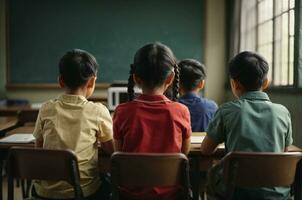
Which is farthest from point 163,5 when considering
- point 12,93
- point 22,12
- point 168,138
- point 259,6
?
point 168,138

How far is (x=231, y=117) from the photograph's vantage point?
1.64 metres

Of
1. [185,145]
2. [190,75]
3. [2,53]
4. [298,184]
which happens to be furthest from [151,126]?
[2,53]

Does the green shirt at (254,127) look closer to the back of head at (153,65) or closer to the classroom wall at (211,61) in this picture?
the back of head at (153,65)

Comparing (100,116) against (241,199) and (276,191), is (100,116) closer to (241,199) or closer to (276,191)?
(241,199)

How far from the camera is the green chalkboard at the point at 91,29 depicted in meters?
5.41

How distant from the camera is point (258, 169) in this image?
4.74 feet

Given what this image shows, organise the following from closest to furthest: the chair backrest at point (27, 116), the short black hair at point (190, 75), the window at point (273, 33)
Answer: the short black hair at point (190, 75) < the chair backrest at point (27, 116) < the window at point (273, 33)

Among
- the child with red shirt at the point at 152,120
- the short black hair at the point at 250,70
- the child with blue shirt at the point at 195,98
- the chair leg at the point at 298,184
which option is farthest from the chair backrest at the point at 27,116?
the chair leg at the point at 298,184

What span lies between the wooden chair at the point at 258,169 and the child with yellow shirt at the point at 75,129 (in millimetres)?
574

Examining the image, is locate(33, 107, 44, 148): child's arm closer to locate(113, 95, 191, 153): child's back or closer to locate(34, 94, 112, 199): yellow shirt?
locate(34, 94, 112, 199): yellow shirt

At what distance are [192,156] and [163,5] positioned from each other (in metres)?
3.90

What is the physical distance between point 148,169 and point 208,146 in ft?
1.26

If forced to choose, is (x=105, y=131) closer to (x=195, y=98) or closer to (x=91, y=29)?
(x=195, y=98)

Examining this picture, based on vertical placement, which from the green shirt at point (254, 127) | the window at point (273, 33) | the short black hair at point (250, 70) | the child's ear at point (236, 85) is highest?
the window at point (273, 33)
